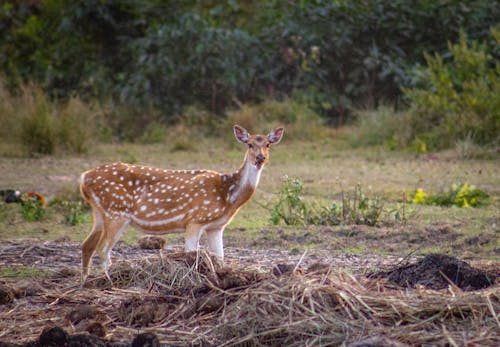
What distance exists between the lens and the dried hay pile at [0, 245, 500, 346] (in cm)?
607

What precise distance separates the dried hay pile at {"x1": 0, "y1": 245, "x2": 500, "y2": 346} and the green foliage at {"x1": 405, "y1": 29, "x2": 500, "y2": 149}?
35.7ft

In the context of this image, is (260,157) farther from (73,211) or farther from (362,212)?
(73,211)

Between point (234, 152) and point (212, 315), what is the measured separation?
1217 centimetres

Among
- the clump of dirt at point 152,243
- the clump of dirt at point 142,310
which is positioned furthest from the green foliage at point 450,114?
the clump of dirt at point 142,310

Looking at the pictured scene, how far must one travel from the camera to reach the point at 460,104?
18.4m

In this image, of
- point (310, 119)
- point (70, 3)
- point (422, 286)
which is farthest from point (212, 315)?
point (70, 3)

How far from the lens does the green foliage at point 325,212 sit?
11.4 m

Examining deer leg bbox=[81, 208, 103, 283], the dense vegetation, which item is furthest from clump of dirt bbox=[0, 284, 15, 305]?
the dense vegetation

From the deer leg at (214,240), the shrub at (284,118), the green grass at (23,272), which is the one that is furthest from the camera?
the shrub at (284,118)

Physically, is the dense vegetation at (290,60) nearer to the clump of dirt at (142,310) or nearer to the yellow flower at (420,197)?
the yellow flower at (420,197)

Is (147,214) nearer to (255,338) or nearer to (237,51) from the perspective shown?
(255,338)

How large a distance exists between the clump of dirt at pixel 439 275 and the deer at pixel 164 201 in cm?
203

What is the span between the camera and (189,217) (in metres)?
8.96

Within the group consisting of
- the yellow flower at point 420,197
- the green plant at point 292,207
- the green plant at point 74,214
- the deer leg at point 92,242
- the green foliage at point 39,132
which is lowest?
the green foliage at point 39,132
